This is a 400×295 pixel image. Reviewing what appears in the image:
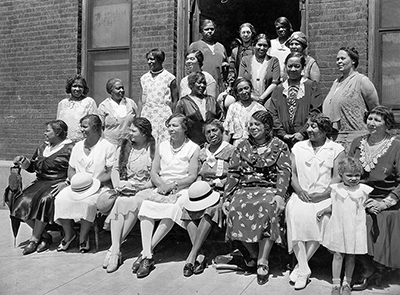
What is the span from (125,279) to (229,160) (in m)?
1.66

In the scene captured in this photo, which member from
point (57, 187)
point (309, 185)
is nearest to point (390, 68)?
point (309, 185)

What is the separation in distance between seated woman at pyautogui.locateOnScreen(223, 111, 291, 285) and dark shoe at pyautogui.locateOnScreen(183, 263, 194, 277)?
481 millimetres

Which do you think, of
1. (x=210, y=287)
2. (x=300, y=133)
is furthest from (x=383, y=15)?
(x=210, y=287)

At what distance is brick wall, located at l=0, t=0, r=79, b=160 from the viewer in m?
8.23

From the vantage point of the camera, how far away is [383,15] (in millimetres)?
6371

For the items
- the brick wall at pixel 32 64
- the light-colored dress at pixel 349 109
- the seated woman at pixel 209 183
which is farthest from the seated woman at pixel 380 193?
the brick wall at pixel 32 64

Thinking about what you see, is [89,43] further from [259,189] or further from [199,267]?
[199,267]

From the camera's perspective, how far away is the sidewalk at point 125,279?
435cm

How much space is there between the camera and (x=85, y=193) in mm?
5457

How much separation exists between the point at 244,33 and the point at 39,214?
3.43m

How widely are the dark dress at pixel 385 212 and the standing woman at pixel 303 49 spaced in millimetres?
1321

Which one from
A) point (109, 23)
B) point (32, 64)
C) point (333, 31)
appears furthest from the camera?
point (32, 64)

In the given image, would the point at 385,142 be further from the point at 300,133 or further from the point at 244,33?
the point at 244,33

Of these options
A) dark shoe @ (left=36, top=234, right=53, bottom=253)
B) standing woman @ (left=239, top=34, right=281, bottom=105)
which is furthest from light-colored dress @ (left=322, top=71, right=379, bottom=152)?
dark shoe @ (left=36, top=234, right=53, bottom=253)
